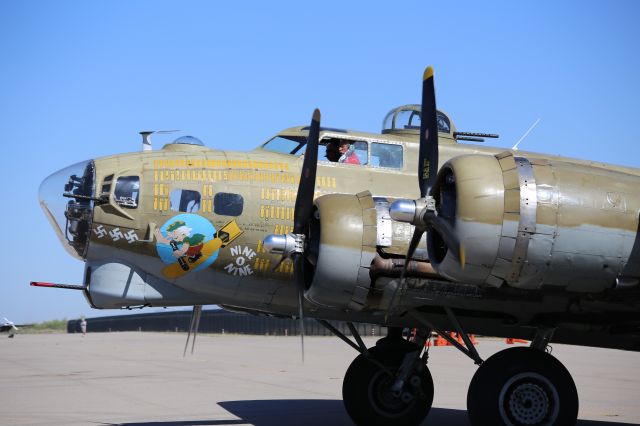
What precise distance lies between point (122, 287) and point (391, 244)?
450cm

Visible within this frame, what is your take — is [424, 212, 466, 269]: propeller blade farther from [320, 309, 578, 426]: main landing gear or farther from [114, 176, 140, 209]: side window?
[114, 176, 140, 209]: side window

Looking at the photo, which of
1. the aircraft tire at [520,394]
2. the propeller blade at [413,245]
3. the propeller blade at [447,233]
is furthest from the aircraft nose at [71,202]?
the aircraft tire at [520,394]

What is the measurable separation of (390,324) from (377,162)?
2.76 m

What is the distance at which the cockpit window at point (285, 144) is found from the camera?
49.0ft

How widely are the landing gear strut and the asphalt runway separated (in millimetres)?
885

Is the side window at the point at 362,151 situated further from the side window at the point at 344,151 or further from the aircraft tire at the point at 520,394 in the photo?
the aircraft tire at the point at 520,394

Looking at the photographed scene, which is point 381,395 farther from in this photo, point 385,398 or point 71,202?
point 71,202

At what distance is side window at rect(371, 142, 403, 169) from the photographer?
48.1ft

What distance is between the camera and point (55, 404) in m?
17.6

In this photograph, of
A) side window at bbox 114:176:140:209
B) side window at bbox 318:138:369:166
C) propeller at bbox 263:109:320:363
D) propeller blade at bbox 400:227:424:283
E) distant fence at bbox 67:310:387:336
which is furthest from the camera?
distant fence at bbox 67:310:387:336

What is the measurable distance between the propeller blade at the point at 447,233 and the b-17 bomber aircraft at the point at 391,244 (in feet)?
0.06

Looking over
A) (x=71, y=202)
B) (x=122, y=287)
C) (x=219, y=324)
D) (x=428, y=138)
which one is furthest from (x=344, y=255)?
(x=219, y=324)

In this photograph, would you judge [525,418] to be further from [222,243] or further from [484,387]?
[222,243]

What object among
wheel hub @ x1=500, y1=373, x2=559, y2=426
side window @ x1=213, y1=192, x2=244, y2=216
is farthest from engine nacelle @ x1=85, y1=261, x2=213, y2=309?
wheel hub @ x1=500, y1=373, x2=559, y2=426
